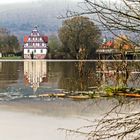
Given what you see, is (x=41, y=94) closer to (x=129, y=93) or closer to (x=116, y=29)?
(x=129, y=93)

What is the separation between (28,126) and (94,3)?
20.8 feet

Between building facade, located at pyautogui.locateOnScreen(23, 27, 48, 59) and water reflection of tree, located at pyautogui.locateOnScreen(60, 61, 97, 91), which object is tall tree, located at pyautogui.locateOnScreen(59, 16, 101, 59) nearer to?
water reflection of tree, located at pyautogui.locateOnScreen(60, 61, 97, 91)

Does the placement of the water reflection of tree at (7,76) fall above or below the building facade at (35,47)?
below

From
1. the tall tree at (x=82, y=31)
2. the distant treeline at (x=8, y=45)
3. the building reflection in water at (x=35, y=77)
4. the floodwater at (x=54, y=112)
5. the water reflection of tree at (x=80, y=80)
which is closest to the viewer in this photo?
the tall tree at (x=82, y=31)

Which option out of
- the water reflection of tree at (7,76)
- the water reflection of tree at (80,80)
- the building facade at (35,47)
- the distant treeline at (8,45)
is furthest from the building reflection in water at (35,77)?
the distant treeline at (8,45)

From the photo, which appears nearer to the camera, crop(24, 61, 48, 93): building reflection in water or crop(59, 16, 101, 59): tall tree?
crop(59, 16, 101, 59): tall tree

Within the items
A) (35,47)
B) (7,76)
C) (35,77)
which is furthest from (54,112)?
(35,47)

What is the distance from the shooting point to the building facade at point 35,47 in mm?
105250

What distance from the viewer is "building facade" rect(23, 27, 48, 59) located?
105 m

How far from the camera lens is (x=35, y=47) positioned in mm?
109375

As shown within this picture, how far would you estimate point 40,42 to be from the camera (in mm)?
110188

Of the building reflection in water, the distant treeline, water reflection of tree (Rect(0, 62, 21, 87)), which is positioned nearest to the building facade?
the distant treeline

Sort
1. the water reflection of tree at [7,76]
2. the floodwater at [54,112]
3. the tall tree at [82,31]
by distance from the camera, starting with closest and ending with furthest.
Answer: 1. the tall tree at [82,31]
2. the floodwater at [54,112]
3. the water reflection of tree at [7,76]

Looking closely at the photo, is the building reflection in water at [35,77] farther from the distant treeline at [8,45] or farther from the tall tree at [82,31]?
the distant treeline at [8,45]
